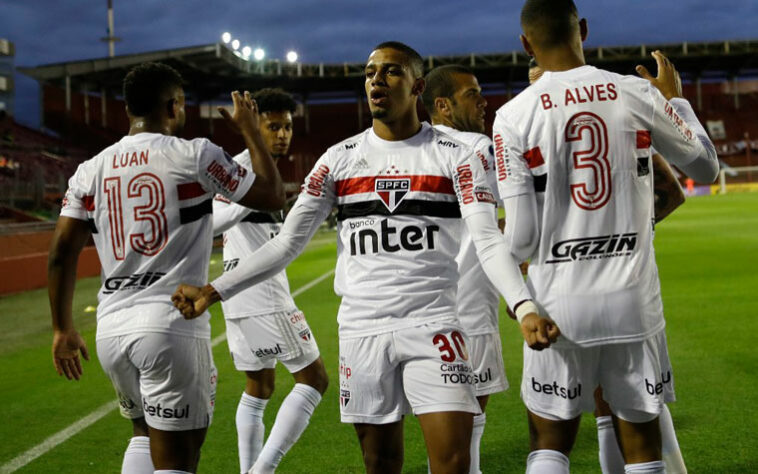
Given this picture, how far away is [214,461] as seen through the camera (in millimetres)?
5035

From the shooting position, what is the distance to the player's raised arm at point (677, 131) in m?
2.78

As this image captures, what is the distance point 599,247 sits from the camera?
2723 mm

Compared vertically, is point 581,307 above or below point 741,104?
below

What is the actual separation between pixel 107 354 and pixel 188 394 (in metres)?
0.37

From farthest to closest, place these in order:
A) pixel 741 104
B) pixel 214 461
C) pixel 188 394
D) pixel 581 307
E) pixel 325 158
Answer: pixel 741 104
pixel 214 461
pixel 325 158
pixel 188 394
pixel 581 307

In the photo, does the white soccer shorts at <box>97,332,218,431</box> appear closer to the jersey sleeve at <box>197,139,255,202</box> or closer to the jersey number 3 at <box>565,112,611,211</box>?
the jersey sleeve at <box>197,139,255,202</box>

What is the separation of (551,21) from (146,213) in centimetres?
168

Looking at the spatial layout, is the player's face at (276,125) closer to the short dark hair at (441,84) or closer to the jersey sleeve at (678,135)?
the short dark hair at (441,84)

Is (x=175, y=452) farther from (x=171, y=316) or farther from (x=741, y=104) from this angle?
(x=741, y=104)

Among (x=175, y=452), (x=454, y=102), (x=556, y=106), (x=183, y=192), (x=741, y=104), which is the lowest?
(x=175, y=452)

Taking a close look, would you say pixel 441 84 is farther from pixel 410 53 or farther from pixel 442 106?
pixel 410 53

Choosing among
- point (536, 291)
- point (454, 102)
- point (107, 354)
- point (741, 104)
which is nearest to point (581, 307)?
point (536, 291)

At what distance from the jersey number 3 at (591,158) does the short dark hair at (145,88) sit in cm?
164

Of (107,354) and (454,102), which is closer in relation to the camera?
(107,354)
